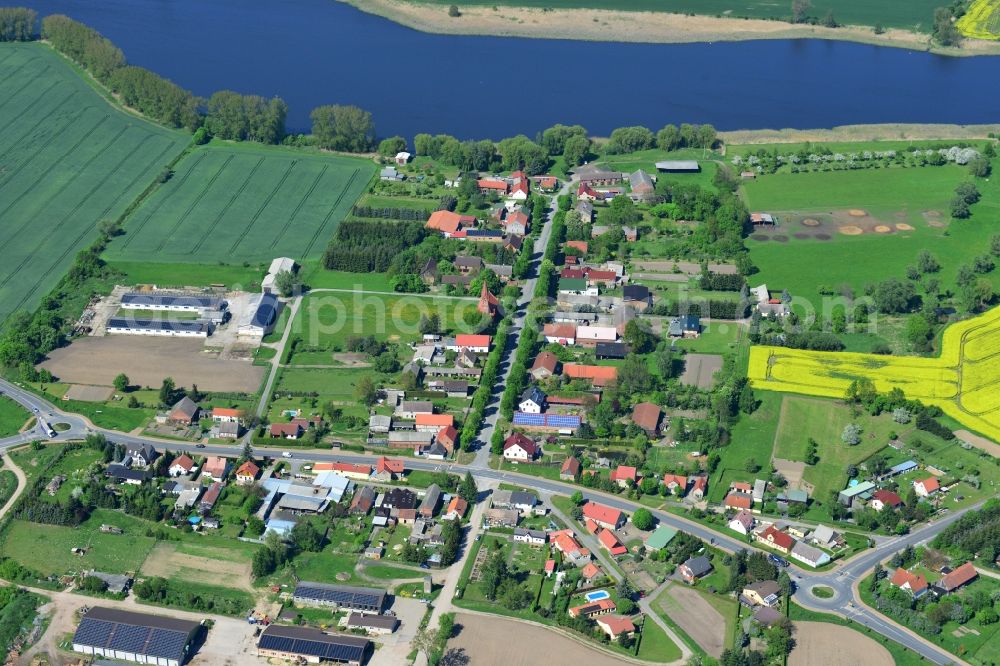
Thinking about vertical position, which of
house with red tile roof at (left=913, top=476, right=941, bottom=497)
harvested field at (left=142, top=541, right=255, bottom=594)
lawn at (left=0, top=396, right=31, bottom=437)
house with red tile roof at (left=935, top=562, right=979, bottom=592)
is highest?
house with red tile roof at (left=913, top=476, right=941, bottom=497)

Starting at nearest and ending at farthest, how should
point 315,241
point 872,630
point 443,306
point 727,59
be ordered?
1. point 872,630
2. point 443,306
3. point 315,241
4. point 727,59

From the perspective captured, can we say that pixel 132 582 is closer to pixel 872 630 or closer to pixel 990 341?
pixel 872 630

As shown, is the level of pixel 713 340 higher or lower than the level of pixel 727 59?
lower

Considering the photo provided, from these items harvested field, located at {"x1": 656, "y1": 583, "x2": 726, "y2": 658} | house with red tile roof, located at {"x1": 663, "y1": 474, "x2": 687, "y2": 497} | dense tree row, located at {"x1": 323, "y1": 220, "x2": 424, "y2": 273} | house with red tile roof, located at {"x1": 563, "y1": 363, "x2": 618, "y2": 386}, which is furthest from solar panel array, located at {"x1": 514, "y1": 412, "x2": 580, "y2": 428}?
dense tree row, located at {"x1": 323, "y1": 220, "x2": 424, "y2": 273}

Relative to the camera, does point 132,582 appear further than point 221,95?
No

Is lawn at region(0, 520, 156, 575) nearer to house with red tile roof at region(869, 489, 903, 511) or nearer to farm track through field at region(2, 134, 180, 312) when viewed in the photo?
farm track through field at region(2, 134, 180, 312)

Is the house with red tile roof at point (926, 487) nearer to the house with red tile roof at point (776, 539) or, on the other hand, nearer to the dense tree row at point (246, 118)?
the house with red tile roof at point (776, 539)

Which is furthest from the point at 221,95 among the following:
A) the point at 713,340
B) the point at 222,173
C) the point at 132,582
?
the point at 132,582
